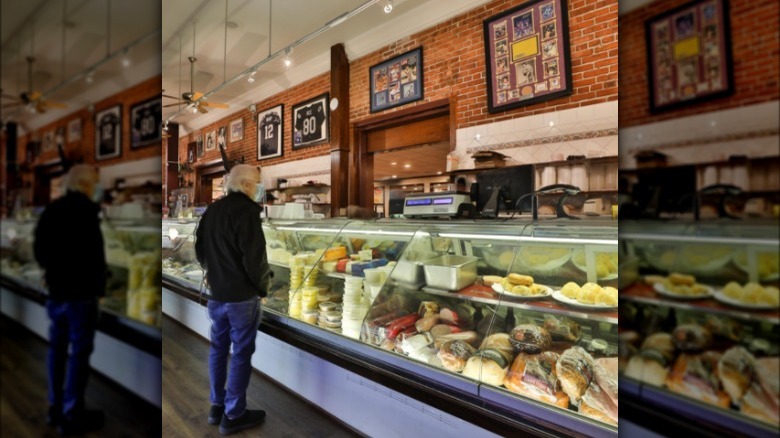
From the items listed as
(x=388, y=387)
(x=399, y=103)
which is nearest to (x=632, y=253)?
(x=388, y=387)

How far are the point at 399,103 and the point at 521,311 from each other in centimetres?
167

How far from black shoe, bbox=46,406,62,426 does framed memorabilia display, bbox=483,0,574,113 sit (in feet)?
7.46

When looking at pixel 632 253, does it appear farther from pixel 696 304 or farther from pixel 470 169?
pixel 470 169

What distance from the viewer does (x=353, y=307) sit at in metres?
1.27

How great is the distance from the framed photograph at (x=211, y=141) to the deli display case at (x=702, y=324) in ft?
3.81

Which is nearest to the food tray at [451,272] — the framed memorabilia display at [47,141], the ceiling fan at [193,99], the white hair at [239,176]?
the white hair at [239,176]

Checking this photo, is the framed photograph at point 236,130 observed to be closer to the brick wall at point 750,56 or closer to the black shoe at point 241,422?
the black shoe at point 241,422

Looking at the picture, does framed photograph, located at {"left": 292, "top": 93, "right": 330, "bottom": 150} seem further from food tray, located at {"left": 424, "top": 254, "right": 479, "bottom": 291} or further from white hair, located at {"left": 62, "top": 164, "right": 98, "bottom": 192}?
white hair, located at {"left": 62, "top": 164, "right": 98, "bottom": 192}

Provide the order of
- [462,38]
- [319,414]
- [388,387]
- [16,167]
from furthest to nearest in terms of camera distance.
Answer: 1. [462,38]
2. [319,414]
3. [388,387]
4. [16,167]

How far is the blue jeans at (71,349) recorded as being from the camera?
204 millimetres

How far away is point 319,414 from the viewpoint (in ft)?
4.14

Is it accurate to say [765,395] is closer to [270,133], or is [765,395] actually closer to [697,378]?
[697,378]

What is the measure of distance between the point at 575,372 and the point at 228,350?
38.2 inches

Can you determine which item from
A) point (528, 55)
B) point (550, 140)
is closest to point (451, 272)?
point (550, 140)
